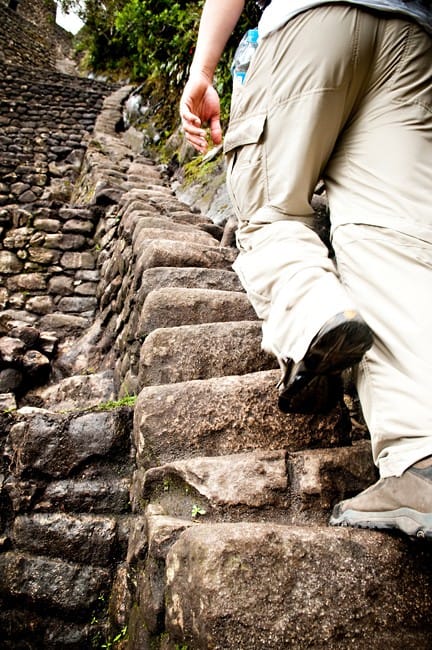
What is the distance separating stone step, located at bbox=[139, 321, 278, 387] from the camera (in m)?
1.37

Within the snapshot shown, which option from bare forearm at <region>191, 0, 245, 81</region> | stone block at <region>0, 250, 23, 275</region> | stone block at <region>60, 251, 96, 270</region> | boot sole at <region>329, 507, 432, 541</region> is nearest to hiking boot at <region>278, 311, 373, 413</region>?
boot sole at <region>329, 507, 432, 541</region>

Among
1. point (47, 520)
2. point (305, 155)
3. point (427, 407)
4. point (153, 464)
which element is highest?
point (305, 155)

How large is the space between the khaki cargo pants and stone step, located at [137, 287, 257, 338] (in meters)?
0.55

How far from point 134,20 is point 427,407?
25.6 ft

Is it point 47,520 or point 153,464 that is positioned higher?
point 153,464

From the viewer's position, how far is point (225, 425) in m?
1.14

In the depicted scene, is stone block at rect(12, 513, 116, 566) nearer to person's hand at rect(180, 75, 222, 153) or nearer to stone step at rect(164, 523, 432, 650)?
stone step at rect(164, 523, 432, 650)

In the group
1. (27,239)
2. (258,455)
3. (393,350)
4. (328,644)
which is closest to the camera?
(328,644)

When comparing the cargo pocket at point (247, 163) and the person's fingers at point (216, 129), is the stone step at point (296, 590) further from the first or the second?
the person's fingers at point (216, 129)

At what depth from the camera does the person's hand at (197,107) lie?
1210 mm

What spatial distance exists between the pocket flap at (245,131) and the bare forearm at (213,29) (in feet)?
0.73

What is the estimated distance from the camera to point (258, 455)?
1.04 metres

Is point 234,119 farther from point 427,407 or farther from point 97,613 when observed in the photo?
point 97,613

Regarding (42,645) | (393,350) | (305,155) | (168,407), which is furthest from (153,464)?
(305,155)
